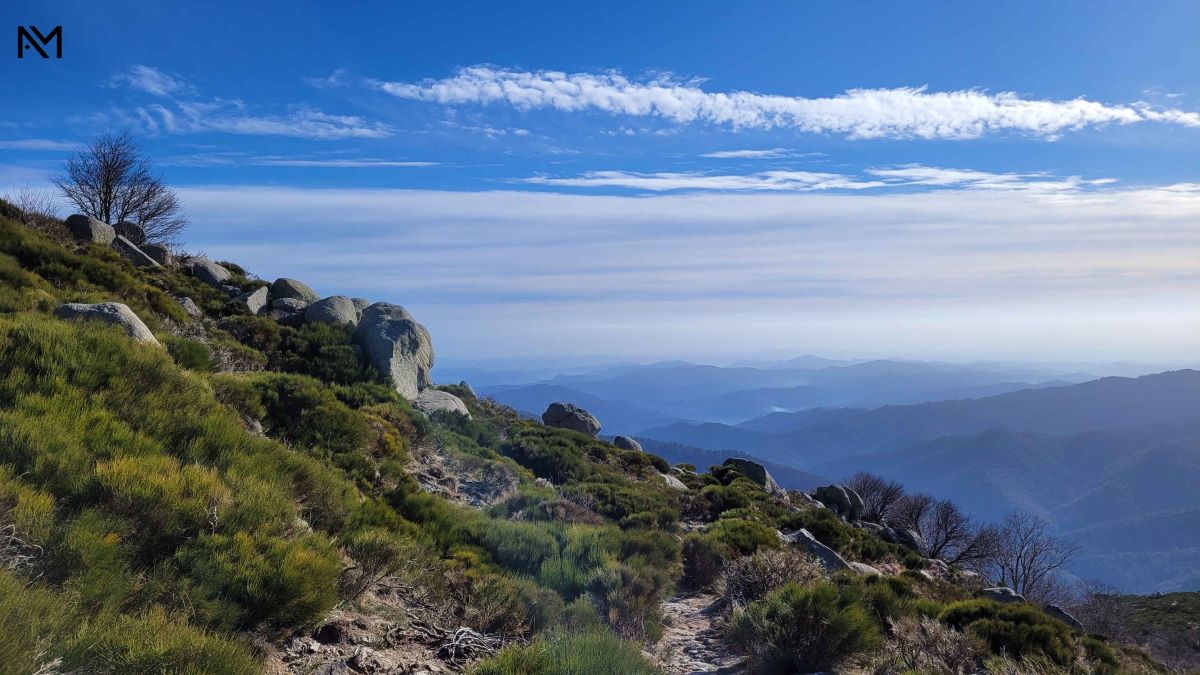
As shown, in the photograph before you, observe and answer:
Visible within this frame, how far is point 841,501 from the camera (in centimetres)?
3612

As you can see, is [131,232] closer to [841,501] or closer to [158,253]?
[158,253]

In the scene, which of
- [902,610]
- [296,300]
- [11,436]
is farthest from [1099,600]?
[11,436]

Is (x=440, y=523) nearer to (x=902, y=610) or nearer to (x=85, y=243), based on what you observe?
(x=902, y=610)

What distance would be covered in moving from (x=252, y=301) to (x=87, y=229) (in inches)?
323

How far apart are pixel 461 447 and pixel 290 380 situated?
4.58 metres

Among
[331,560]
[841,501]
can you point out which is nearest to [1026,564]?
[841,501]

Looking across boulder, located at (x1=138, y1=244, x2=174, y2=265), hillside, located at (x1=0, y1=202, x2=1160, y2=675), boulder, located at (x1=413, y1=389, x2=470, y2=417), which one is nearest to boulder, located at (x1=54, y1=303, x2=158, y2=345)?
hillside, located at (x1=0, y1=202, x2=1160, y2=675)

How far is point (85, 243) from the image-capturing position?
2245 cm

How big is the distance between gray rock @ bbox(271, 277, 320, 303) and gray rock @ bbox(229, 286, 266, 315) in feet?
3.26

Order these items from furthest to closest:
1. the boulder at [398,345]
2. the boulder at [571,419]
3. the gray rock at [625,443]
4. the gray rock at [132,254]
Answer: the gray rock at [625,443] < the boulder at [571,419] < the gray rock at [132,254] < the boulder at [398,345]

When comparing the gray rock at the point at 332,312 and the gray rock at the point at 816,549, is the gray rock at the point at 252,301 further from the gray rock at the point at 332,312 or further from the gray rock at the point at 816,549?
the gray rock at the point at 816,549

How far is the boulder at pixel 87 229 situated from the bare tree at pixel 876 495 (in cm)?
4162

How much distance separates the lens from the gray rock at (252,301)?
881 inches

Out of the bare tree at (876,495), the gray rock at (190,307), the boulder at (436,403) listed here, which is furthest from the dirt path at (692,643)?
the bare tree at (876,495)
